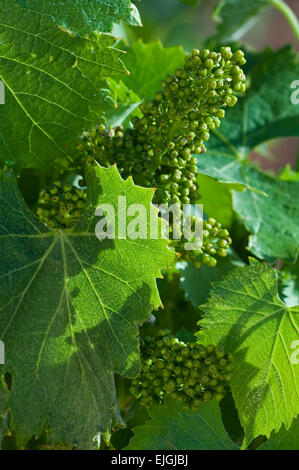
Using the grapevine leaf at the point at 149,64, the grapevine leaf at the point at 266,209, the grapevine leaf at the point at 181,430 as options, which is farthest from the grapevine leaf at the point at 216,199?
the grapevine leaf at the point at 181,430

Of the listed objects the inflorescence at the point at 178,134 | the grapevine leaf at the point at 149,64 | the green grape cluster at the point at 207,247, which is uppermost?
the grapevine leaf at the point at 149,64

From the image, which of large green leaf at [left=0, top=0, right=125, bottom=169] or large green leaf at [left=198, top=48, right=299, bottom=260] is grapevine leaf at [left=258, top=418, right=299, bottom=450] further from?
large green leaf at [left=0, top=0, right=125, bottom=169]

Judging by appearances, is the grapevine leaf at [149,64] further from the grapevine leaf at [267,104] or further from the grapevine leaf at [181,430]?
the grapevine leaf at [181,430]

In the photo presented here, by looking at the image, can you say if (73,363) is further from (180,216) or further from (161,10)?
(161,10)

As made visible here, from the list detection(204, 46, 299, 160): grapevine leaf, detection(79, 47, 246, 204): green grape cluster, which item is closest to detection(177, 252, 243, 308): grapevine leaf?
detection(79, 47, 246, 204): green grape cluster

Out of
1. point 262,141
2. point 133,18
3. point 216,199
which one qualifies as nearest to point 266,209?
point 216,199
